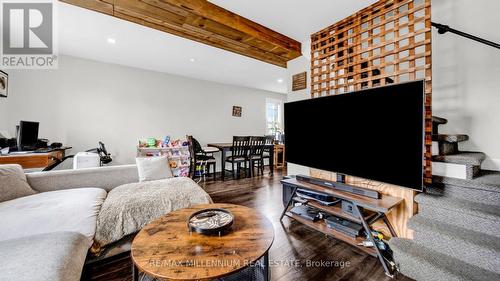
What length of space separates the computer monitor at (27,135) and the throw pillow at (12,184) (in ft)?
3.66

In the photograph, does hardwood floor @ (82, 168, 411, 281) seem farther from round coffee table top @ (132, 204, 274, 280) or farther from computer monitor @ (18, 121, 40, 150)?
computer monitor @ (18, 121, 40, 150)

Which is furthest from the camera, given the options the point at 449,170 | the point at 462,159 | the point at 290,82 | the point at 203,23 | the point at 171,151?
the point at 171,151

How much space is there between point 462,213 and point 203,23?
281 cm

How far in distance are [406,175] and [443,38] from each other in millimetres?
1680

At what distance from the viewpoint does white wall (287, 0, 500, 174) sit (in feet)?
5.74

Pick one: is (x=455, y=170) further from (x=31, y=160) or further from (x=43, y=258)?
(x=31, y=160)

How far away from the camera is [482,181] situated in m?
1.44

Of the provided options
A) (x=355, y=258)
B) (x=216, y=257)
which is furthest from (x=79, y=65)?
(x=355, y=258)

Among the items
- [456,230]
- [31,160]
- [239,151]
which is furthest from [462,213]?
[31,160]

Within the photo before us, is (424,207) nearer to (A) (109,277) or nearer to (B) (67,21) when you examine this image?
(A) (109,277)

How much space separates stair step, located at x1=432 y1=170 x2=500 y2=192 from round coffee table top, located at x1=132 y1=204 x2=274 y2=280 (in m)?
1.56

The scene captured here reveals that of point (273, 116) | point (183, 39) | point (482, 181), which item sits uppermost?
point (183, 39)

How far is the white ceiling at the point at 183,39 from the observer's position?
204 cm

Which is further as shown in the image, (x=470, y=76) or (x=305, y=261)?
(x=470, y=76)
